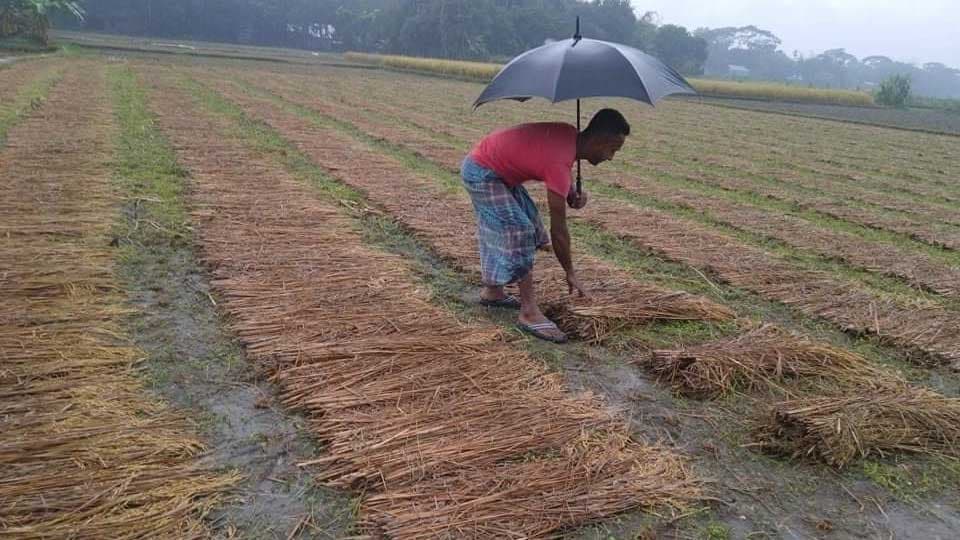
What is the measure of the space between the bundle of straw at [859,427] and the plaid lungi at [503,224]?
1.45 m

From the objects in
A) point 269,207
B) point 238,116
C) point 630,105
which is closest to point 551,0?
point 630,105

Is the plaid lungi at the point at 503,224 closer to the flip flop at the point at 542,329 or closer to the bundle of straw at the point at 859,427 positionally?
the flip flop at the point at 542,329

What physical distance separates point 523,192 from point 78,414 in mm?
2245

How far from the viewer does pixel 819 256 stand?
570cm

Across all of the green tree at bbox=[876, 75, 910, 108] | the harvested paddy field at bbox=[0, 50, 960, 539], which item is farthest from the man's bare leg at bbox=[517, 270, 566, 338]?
the green tree at bbox=[876, 75, 910, 108]

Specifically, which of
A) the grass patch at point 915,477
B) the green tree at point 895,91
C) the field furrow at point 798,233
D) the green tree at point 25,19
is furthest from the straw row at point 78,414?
the green tree at point 895,91

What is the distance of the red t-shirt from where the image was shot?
3404 millimetres

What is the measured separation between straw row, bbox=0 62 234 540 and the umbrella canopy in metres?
2.03

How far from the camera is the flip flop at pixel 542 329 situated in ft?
12.3

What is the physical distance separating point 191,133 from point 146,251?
222 inches

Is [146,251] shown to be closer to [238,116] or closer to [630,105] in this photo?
[238,116]

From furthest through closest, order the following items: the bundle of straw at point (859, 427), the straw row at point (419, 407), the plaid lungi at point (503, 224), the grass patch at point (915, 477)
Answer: the plaid lungi at point (503, 224) < the bundle of straw at point (859, 427) < the grass patch at point (915, 477) < the straw row at point (419, 407)

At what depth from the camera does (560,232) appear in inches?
141

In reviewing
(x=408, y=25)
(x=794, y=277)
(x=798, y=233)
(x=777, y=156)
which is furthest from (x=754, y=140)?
(x=408, y=25)
